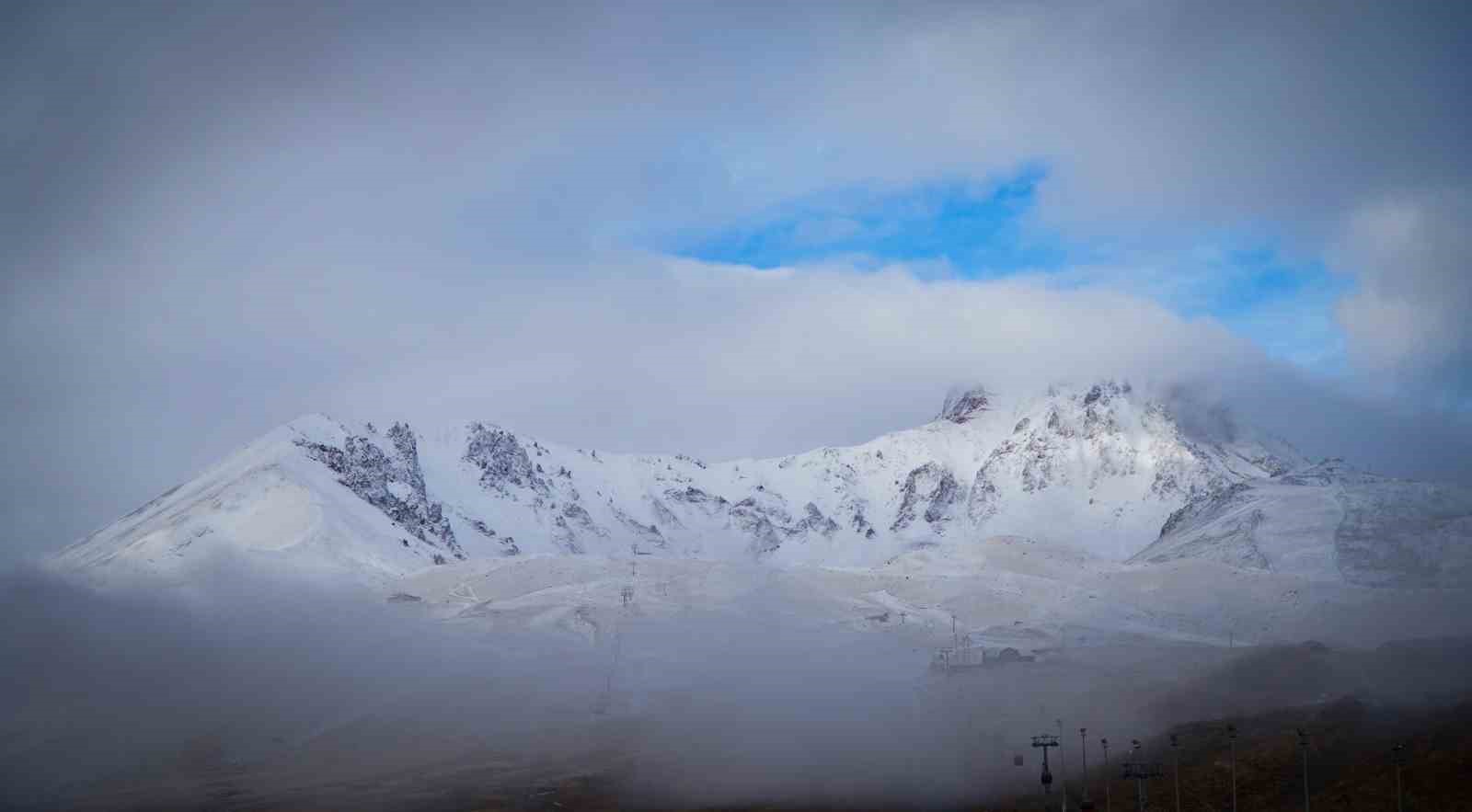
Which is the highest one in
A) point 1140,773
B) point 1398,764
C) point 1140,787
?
point 1398,764

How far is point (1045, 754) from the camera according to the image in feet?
455

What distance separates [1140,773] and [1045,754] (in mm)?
19768

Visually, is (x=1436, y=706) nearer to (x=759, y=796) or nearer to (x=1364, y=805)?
(x=1364, y=805)

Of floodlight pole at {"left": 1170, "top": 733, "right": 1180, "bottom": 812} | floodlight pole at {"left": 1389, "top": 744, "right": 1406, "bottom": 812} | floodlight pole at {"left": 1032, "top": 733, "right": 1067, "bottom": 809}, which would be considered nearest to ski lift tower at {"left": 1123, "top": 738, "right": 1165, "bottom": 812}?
floodlight pole at {"left": 1170, "top": 733, "right": 1180, "bottom": 812}

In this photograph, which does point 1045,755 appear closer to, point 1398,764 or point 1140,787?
point 1140,787

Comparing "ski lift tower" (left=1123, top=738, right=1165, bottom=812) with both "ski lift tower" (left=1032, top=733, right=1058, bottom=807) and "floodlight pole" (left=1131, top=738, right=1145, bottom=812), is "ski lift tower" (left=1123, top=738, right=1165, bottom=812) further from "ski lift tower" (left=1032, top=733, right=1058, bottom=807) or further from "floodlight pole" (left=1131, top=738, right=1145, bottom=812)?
"ski lift tower" (left=1032, top=733, right=1058, bottom=807)

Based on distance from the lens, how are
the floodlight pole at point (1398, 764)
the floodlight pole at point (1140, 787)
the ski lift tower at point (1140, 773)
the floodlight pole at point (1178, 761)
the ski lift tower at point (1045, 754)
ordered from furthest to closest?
the floodlight pole at point (1178, 761) < the ski lift tower at point (1140, 773) < the floodlight pole at point (1140, 787) < the floodlight pole at point (1398, 764) < the ski lift tower at point (1045, 754)

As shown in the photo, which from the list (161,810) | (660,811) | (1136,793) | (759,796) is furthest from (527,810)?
(1136,793)

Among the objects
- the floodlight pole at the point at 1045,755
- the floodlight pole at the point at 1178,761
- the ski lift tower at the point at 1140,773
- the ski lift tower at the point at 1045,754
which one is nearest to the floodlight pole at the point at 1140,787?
the ski lift tower at the point at 1140,773

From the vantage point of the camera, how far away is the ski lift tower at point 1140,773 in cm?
15512

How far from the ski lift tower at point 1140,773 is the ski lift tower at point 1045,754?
28.6 feet

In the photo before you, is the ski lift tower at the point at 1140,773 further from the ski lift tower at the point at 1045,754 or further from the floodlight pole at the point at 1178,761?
the ski lift tower at the point at 1045,754

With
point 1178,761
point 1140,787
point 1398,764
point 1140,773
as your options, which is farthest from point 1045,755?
point 1178,761

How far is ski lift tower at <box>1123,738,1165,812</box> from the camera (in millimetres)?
155125
